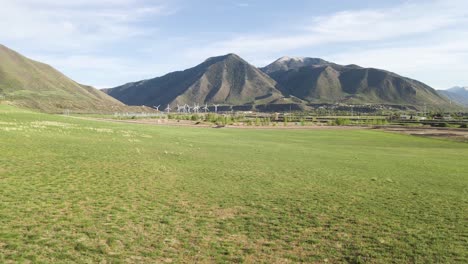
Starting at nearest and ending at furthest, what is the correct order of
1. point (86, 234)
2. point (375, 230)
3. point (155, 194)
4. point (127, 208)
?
1. point (86, 234)
2. point (375, 230)
3. point (127, 208)
4. point (155, 194)

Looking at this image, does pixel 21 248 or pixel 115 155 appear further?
pixel 115 155

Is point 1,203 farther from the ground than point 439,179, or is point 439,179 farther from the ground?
point 1,203

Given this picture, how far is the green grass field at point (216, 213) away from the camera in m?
11.3

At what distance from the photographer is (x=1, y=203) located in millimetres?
14242

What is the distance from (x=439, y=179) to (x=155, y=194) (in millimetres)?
21515

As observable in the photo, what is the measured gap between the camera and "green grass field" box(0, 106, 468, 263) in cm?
1134

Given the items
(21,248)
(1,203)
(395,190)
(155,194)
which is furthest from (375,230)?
(1,203)

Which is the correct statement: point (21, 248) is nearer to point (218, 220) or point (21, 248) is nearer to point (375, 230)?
point (218, 220)

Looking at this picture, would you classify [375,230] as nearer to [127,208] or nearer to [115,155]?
[127,208]

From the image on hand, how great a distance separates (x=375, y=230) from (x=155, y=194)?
10.8 metres

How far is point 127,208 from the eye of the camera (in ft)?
50.5

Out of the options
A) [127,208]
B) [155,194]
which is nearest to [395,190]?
A: [155,194]

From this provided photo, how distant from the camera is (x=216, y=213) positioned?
51.7ft

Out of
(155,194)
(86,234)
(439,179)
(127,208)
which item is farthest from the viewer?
(439,179)
